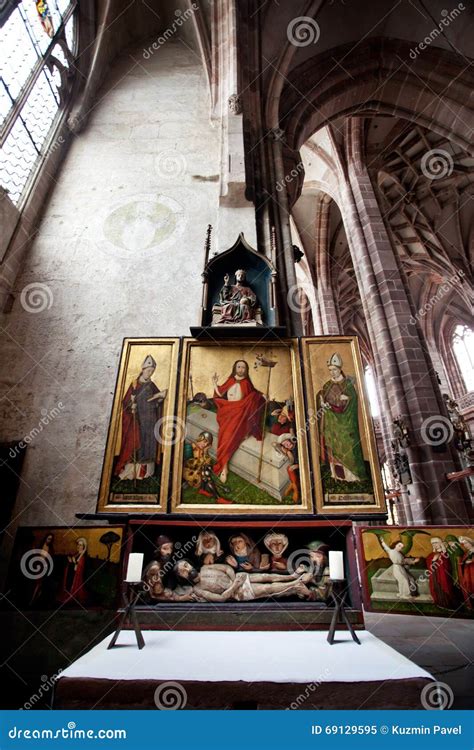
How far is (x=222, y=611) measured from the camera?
3.51 meters

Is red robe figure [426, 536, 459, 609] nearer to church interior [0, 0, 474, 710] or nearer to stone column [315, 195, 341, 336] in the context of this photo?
church interior [0, 0, 474, 710]

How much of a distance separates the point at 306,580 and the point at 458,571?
3.16 metres

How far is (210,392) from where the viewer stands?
4602mm

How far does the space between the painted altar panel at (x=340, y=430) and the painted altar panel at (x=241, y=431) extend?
149 millimetres

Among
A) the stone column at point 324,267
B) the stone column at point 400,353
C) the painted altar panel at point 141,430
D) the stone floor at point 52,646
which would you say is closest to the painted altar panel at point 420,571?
the stone floor at point 52,646

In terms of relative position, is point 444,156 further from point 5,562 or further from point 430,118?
point 5,562

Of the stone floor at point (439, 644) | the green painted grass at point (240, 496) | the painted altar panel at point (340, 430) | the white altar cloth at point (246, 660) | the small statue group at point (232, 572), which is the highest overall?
the painted altar panel at point (340, 430)

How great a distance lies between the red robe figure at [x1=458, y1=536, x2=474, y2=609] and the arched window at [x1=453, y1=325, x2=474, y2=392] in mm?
24758

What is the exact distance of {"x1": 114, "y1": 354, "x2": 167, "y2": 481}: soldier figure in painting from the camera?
4.15 metres

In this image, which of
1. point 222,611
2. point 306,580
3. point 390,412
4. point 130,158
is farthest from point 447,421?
point 130,158

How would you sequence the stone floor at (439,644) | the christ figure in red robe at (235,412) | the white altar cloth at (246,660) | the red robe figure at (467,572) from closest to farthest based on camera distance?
the white altar cloth at (246,660)
the stone floor at (439,644)
the christ figure in red robe at (235,412)
the red robe figure at (467,572)

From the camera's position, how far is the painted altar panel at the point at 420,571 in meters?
5.48

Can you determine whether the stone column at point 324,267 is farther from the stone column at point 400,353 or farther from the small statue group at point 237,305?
the small statue group at point 237,305

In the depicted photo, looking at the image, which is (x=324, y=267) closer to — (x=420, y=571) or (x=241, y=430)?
(x=420, y=571)
